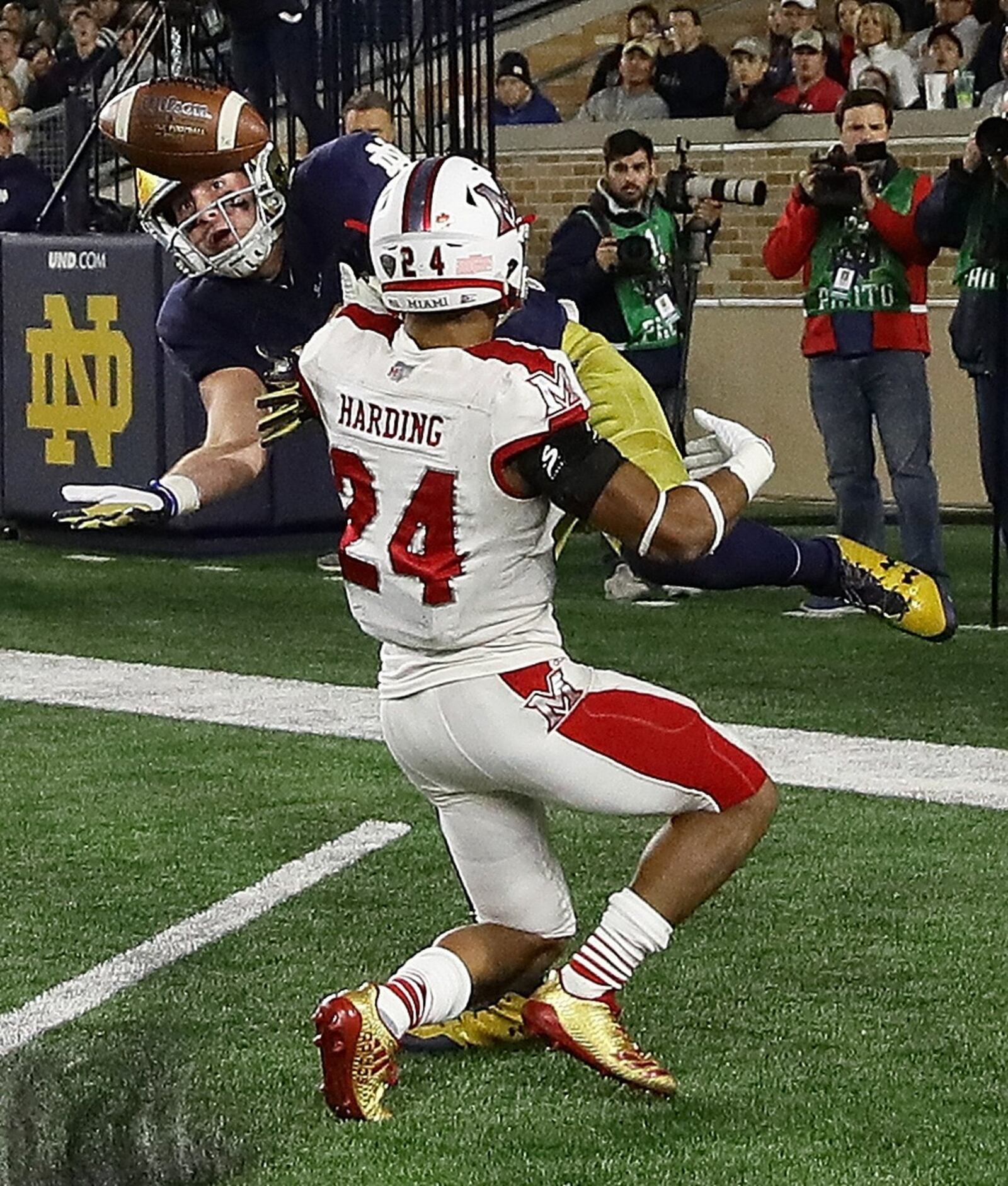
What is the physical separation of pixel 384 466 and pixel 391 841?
1.97m

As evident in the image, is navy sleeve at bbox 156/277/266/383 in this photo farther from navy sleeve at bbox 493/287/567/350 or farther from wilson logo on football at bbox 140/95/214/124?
navy sleeve at bbox 493/287/567/350

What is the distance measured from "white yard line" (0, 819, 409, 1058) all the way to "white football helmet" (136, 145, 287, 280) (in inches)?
51.1

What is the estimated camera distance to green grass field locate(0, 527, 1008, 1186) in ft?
11.3

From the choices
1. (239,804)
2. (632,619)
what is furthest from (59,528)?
(239,804)

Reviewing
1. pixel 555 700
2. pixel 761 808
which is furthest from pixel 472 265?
pixel 761 808

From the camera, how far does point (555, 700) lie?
363cm

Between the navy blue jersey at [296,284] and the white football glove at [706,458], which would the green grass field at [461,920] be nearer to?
the white football glove at [706,458]

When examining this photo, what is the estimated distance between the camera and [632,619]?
8453 mm

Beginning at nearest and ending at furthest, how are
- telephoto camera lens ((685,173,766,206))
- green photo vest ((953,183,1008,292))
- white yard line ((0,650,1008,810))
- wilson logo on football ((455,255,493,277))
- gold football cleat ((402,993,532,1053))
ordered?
wilson logo on football ((455,255,493,277)) < gold football cleat ((402,993,532,1053)) < white yard line ((0,650,1008,810)) < green photo vest ((953,183,1008,292)) < telephoto camera lens ((685,173,766,206))

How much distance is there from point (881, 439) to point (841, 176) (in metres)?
0.95

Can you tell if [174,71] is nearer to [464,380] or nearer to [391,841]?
[391,841]

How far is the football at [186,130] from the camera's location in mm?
4941

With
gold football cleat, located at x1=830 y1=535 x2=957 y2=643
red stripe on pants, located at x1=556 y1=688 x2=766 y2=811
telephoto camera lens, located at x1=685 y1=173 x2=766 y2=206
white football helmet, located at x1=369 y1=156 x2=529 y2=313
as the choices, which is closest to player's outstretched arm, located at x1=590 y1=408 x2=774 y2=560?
red stripe on pants, located at x1=556 y1=688 x2=766 y2=811

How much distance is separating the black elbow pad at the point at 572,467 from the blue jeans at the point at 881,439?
475 centimetres
